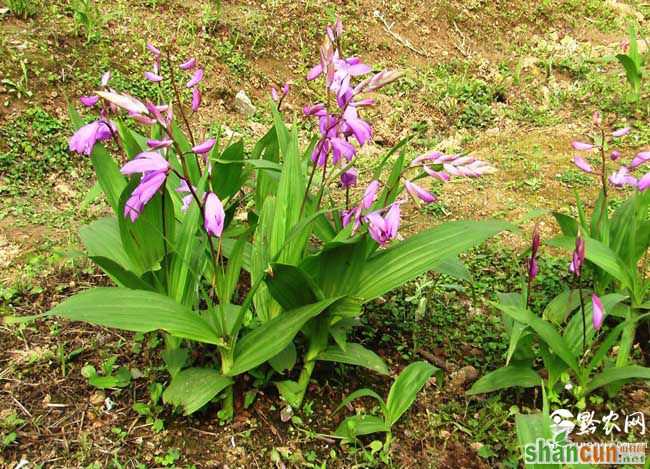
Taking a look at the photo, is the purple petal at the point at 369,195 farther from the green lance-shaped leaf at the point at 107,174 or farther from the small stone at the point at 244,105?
the small stone at the point at 244,105

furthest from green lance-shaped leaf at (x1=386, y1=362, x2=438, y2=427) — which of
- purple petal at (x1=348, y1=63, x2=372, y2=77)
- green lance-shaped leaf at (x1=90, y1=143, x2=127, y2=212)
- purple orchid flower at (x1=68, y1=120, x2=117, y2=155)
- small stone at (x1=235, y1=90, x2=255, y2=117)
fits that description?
small stone at (x1=235, y1=90, x2=255, y2=117)

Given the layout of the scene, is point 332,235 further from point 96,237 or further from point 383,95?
point 383,95

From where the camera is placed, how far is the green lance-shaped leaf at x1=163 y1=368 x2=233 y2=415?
1.77 meters

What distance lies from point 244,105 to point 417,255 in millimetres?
2669

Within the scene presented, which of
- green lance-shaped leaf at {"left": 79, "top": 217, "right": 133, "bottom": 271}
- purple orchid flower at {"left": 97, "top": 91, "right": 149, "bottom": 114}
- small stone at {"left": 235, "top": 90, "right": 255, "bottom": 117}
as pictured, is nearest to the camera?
purple orchid flower at {"left": 97, "top": 91, "right": 149, "bottom": 114}

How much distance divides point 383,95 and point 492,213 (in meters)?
1.85

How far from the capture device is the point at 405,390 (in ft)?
6.21

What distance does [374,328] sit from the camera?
2363mm

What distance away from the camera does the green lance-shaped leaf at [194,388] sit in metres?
1.77

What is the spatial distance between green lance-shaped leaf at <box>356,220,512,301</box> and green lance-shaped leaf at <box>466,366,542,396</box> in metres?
0.45

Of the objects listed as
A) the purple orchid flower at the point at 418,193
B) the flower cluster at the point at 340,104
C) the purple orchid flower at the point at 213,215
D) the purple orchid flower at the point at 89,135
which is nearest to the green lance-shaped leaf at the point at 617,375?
the purple orchid flower at the point at 418,193

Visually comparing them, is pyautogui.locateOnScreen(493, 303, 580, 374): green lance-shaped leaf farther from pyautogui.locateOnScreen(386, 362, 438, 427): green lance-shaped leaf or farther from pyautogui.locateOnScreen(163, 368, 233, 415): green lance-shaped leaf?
pyautogui.locateOnScreen(163, 368, 233, 415): green lance-shaped leaf

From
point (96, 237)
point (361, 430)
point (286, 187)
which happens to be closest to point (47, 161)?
point (96, 237)

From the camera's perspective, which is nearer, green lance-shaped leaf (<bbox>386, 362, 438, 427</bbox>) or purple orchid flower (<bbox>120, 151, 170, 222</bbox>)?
purple orchid flower (<bbox>120, 151, 170, 222</bbox>)
